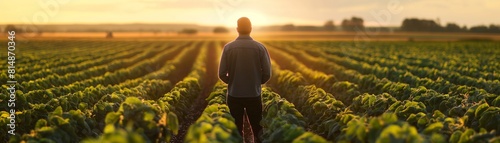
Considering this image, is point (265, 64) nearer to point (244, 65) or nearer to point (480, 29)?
point (244, 65)

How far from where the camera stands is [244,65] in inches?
301

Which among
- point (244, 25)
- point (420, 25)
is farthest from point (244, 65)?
point (420, 25)

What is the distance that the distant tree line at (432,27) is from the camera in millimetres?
106812

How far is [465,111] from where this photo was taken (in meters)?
9.02

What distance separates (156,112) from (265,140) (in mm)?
1410

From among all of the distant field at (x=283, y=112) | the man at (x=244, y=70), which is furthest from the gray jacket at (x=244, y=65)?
the distant field at (x=283, y=112)

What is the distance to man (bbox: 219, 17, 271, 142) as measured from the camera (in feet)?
24.8

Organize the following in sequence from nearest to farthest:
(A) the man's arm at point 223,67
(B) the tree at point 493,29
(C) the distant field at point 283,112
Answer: (C) the distant field at point 283,112, (A) the man's arm at point 223,67, (B) the tree at point 493,29

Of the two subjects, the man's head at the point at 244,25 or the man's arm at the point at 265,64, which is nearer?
the man's head at the point at 244,25

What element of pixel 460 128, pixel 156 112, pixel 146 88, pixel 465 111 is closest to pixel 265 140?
pixel 156 112

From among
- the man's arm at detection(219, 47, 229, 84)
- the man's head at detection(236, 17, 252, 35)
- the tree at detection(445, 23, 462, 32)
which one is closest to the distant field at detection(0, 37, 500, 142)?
the man's arm at detection(219, 47, 229, 84)

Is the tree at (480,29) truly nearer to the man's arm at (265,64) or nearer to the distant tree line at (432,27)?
the distant tree line at (432,27)

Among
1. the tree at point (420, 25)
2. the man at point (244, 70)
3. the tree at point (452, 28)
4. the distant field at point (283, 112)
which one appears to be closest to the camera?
the distant field at point (283, 112)

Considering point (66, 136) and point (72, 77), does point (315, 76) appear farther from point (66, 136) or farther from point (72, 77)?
point (66, 136)
